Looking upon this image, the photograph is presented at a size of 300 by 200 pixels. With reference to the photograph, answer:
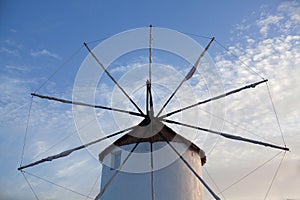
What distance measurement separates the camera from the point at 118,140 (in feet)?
40.3

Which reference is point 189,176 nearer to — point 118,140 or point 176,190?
point 176,190

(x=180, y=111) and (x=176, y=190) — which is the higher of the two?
(x=180, y=111)

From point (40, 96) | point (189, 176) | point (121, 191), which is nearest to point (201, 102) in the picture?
point (189, 176)

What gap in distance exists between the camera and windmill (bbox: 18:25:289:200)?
35.1 feet

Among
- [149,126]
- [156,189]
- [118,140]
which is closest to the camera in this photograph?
[156,189]

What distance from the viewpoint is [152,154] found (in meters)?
11.1

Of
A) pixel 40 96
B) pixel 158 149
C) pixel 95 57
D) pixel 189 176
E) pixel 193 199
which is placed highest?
pixel 95 57

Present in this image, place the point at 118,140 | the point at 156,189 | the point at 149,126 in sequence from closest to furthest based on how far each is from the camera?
the point at 156,189 → the point at 149,126 → the point at 118,140

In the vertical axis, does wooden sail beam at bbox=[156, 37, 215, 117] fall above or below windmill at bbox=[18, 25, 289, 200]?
above

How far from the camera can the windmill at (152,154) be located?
35.1ft

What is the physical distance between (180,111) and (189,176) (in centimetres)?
261

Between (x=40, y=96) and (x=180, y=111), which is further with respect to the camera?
(x=180, y=111)

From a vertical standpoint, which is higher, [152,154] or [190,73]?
[190,73]

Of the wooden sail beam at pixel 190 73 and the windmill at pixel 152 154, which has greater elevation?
the wooden sail beam at pixel 190 73
